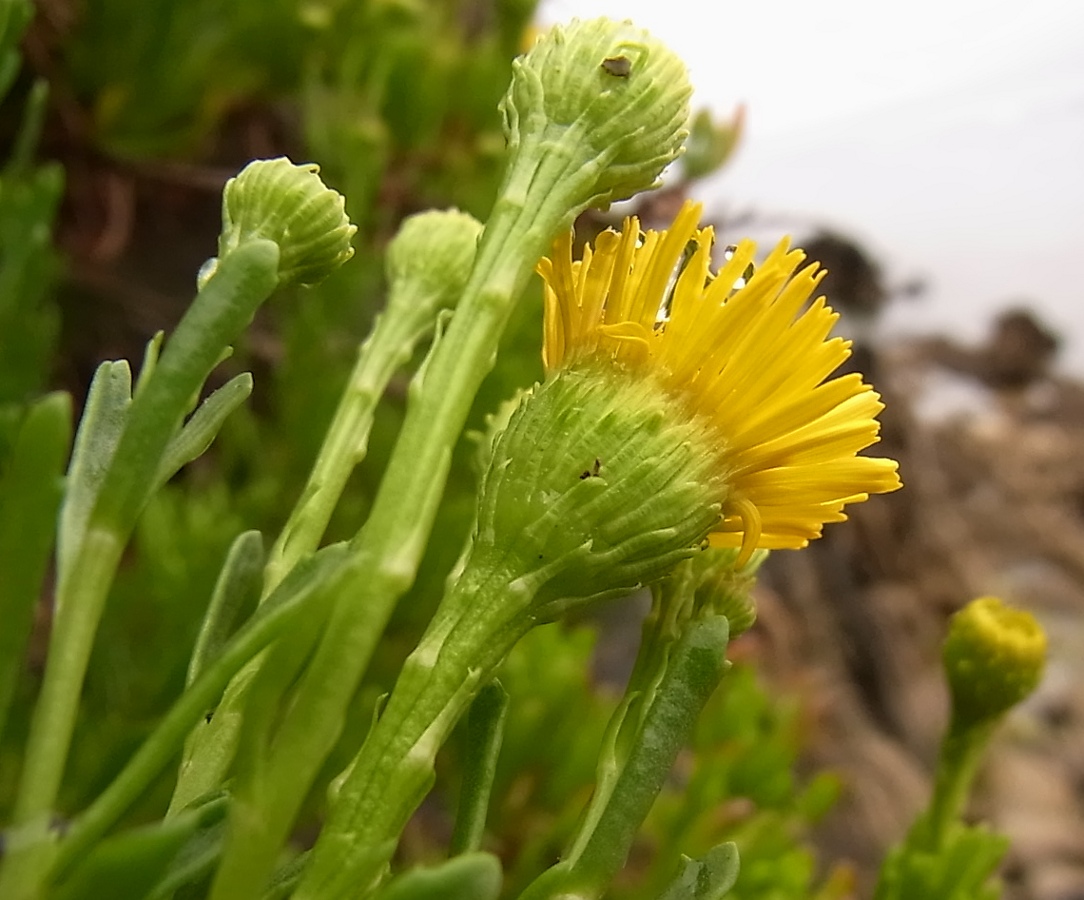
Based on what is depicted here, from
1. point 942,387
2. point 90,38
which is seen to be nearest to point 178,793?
point 90,38

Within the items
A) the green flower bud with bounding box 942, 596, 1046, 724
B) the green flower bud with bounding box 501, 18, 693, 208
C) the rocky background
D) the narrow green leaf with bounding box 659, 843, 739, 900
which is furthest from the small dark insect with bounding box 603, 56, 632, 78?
the rocky background

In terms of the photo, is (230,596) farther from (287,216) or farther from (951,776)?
(951,776)

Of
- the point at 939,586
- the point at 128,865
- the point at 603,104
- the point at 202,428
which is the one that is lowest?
the point at 128,865

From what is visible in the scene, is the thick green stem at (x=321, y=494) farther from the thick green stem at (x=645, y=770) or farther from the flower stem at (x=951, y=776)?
the flower stem at (x=951, y=776)

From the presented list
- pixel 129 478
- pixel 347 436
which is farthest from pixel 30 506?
pixel 347 436

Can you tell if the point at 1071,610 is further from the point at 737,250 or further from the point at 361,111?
the point at 737,250

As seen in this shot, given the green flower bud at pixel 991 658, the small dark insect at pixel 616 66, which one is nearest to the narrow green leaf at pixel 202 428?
the small dark insect at pixel 616 66
